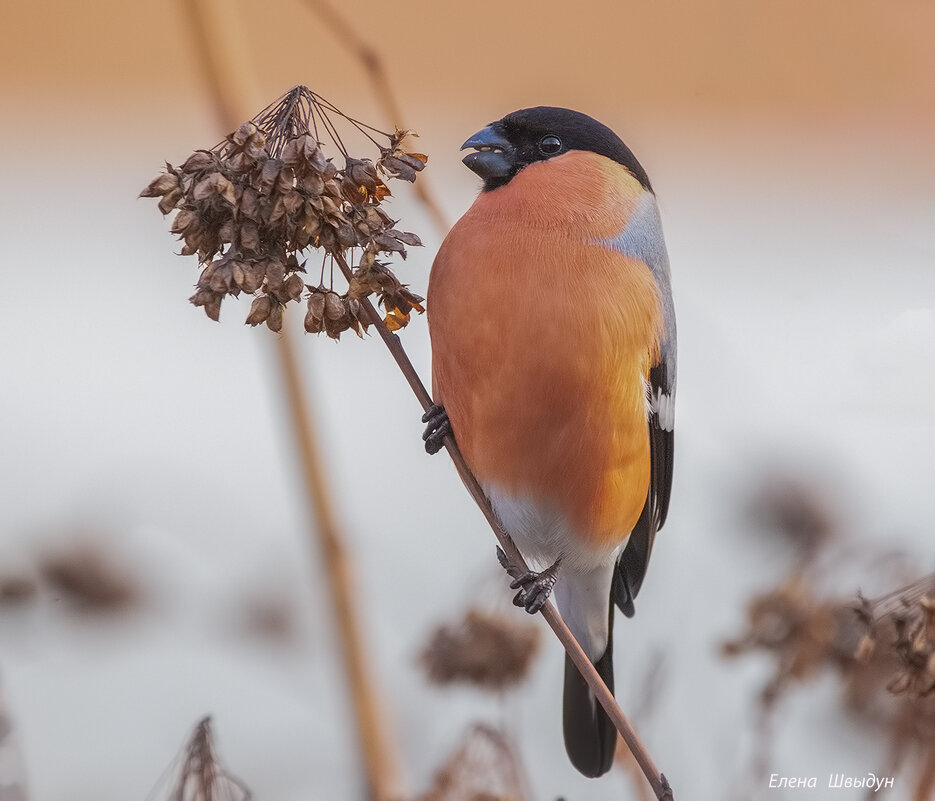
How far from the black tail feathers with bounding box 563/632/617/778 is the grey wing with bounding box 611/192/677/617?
0.23 meters

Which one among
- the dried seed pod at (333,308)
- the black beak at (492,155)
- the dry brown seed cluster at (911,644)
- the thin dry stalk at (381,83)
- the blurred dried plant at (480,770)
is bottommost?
the blurred dried plant at (480,770)

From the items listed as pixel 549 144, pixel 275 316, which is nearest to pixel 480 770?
pixel 275 316

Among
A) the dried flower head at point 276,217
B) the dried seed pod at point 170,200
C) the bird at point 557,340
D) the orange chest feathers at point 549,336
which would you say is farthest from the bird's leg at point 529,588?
the dried seed pod at point 170,200

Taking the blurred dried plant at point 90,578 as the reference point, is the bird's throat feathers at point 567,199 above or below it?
above

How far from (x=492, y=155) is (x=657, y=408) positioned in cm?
45

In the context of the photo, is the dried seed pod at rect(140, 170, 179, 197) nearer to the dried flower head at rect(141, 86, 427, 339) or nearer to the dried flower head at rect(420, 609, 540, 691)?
the dried flower head at rect(141, 86, 427, 339)

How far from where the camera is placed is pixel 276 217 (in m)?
0.90

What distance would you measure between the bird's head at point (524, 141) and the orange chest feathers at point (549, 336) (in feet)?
0.08

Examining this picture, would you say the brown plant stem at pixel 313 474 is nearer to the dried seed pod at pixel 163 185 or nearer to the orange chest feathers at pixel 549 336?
the orange chest feathers at pixel 549 336

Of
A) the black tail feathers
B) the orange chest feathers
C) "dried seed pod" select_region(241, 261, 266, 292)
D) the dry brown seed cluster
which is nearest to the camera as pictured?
"dried seed pod" select_region(241, 261, 266, 292)

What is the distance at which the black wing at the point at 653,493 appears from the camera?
4.75 ft

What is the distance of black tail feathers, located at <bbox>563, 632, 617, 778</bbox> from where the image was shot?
5.39 ft

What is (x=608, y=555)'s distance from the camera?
5.27 feet

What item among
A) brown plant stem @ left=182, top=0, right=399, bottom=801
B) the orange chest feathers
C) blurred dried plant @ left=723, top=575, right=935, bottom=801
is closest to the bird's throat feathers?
the orange chest feathers
